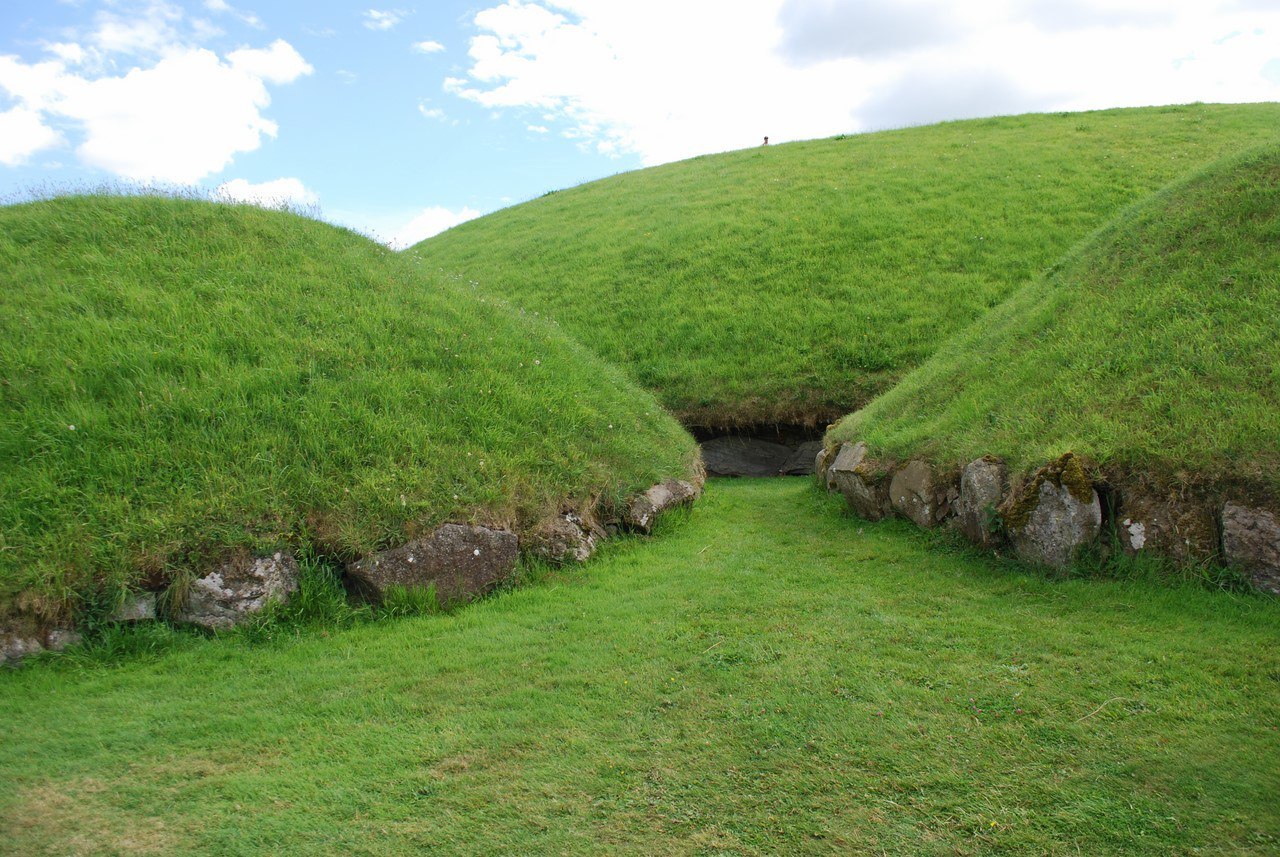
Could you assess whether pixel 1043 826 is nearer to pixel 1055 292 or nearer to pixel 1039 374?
pixel 1039 374

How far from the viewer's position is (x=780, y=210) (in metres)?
22.3

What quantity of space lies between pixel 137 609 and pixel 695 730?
4.86m

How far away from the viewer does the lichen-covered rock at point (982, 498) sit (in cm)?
778

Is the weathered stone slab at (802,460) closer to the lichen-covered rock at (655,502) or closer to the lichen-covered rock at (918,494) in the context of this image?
the lichen-covered rock at (655,502)

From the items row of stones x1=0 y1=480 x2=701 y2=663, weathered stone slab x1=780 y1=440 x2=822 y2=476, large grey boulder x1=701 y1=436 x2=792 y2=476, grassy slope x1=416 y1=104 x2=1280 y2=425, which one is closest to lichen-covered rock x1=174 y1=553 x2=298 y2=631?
row of stones x1=0 y1=480 x2=701 y2=663

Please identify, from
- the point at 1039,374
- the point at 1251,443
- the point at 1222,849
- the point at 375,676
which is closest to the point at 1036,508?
the point at 1251,443

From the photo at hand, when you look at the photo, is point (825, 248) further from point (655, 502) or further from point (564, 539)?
point (564, 539)

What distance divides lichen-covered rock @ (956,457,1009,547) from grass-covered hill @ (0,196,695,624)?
393 centimetres

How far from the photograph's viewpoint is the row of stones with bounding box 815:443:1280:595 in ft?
20.8

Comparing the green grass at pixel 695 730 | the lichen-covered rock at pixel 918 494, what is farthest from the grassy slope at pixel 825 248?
the green grass at pixel 695 730

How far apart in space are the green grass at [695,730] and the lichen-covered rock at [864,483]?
6.81ft

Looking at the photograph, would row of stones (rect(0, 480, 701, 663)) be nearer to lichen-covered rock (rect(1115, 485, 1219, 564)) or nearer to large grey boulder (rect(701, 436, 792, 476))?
lichen-covered rock (rect(1115, 485, 1219, 564))

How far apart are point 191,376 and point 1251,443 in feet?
33.5

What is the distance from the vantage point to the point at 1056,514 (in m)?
7.20
